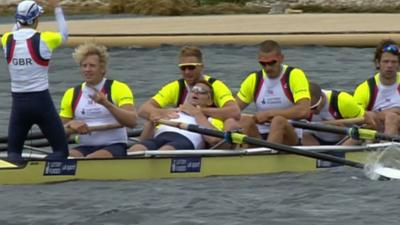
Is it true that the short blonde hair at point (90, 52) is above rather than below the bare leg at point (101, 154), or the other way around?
above

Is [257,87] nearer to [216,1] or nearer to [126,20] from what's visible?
[126,20]

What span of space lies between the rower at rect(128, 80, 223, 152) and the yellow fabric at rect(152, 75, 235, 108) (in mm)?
68

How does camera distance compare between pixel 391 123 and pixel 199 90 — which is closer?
pixel 199 90

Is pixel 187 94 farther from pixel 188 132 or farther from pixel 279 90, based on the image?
pixel 279 90

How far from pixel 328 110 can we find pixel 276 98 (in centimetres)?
54

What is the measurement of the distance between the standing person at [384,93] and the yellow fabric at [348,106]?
95 mm

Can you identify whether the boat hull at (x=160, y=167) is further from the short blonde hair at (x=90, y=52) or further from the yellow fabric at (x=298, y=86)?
the short blonde hair at (x=90, y=52)

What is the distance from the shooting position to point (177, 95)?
12969 millimetres

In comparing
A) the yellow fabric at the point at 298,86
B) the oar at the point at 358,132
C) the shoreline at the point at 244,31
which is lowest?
the shoreline at the point at 244,31

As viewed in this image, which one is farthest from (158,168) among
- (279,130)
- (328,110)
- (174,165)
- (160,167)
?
(328,110)

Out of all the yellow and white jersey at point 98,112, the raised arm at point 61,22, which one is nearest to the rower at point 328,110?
the yellow and white jersey at point 98,112

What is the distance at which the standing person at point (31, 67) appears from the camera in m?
11.9

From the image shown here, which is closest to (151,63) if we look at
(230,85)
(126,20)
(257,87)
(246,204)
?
(230,85)

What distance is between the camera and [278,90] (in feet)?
42.6
